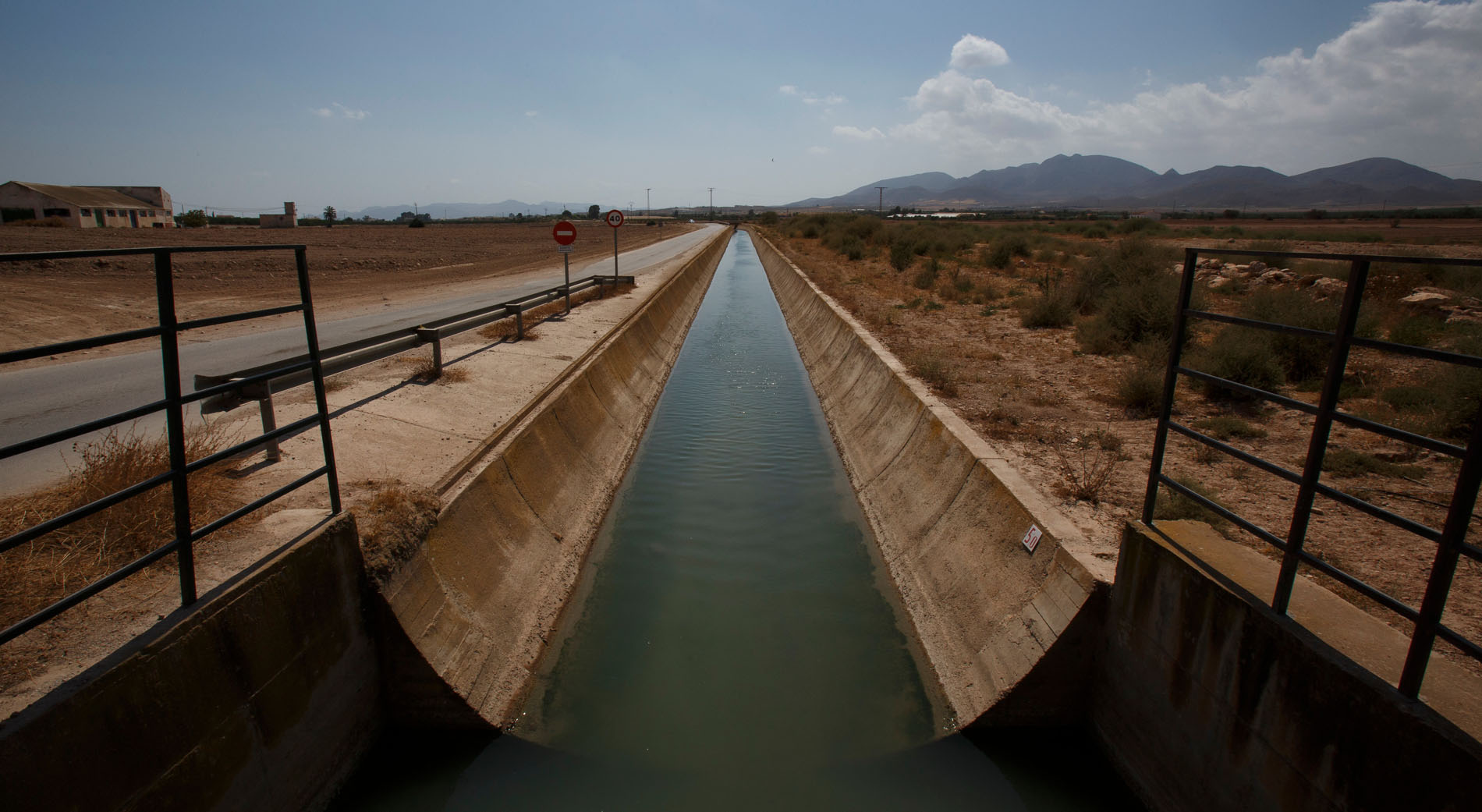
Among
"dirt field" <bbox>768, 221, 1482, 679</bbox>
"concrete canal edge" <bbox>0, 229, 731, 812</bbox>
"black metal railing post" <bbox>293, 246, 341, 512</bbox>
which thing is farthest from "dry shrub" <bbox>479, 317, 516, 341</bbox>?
"black metal railing post" <bbox>293, 246, 341, 512</bbox>

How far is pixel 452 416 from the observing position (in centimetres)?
793

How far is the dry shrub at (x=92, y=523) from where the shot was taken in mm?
3531

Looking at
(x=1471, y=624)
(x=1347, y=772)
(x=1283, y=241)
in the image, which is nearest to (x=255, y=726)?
(x=1347, y=772)

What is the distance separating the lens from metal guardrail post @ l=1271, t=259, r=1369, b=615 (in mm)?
3238

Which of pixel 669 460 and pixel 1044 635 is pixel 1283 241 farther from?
pixel 1044 635

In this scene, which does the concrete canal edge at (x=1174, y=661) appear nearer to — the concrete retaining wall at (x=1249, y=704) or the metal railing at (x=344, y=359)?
the concrete retaining wall at (x=1249, y=704)

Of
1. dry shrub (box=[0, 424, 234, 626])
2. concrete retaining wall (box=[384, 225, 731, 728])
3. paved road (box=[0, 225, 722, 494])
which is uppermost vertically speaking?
dry shrub (box=[0, 424, 234, 626])

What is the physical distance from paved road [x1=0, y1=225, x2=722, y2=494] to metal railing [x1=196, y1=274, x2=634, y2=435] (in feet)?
3.52

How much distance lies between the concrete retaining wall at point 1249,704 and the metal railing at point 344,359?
5209mm

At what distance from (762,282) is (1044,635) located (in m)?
34.7

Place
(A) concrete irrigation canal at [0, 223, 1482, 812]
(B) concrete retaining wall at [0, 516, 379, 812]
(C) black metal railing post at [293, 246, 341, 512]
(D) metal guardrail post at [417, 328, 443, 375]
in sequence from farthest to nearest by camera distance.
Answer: (D) metal guardrail post at [417, 328, 443, 375]
(C) black metal railing post at [293, 246, 341, 512]
(A) concrete irrigation canal at [0, 223, 1482, 812]
(B) concrete retaining wall at [0, 516, 379, 812]

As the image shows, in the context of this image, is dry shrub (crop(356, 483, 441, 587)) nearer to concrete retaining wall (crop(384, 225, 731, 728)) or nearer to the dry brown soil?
concrete retaining wall (crop(384, 225, 731, 728))

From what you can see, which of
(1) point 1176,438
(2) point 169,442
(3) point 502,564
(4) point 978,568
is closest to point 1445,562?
(4) point 978,568

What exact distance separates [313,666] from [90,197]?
8572cm
